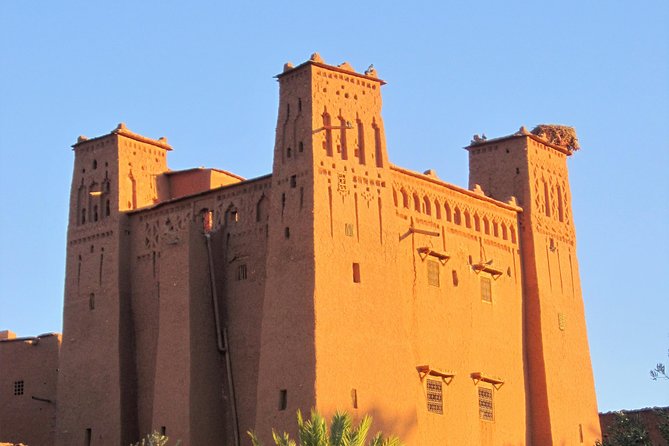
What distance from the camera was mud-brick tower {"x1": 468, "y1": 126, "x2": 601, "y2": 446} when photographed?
38.7 metres

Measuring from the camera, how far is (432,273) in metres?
36.2

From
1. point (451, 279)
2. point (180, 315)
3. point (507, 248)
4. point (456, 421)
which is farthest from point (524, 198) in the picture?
point (180, 315)

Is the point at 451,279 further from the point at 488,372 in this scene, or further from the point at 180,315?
the point at 180,315

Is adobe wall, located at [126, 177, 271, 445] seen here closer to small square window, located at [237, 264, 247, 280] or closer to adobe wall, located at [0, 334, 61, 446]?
small square window, located at [237, 264, 247, 280]

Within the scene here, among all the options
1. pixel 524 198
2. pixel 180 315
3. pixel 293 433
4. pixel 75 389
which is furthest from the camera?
pixel 524 198

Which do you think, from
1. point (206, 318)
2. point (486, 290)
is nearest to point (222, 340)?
point (206, 318)

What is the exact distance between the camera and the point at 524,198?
3991 cm

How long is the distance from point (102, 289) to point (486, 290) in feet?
29.4

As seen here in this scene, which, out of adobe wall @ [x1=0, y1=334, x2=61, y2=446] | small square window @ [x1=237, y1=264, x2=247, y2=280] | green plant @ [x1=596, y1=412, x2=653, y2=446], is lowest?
green plant @ [x1=596, y1=412, x2=653, y2=446]

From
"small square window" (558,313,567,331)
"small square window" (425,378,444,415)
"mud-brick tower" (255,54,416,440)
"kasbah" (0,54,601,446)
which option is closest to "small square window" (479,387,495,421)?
"kasbah" (0,54,601,446)

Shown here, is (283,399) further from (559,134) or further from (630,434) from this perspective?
(559,134)

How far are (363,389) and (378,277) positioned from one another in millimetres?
2484

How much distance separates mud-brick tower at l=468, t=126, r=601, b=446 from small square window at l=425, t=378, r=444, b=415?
3913 millimetres

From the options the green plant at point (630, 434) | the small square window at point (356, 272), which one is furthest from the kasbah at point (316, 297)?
the green plant at point (630, 434)
